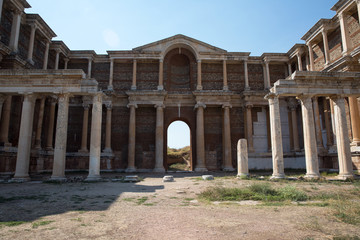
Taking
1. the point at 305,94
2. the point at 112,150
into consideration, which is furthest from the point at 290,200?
the point at 112,150

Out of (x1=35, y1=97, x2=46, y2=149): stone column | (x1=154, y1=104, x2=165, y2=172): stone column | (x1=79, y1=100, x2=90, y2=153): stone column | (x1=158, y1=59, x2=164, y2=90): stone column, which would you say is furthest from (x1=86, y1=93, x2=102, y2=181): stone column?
(x1=158, y1=59, x2=164, y2=90): stone column

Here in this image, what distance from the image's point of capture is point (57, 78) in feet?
50.6

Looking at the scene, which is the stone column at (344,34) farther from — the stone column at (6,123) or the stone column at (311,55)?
the stone column at (6,123)

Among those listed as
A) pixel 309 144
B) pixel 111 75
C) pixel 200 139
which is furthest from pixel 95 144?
pixel 309 144

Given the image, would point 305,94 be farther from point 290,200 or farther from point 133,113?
point 133,113

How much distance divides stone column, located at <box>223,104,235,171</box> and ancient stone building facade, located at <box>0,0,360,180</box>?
10 cm

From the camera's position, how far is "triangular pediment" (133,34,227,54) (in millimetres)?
26078

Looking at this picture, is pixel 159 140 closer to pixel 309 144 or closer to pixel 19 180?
pixel 19 180

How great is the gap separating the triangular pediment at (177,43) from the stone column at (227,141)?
21.6ft

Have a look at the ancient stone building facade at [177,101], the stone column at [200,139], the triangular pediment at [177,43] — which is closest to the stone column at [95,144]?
the ancient stone building facade at [177,101]

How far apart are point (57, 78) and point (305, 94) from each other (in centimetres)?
1551

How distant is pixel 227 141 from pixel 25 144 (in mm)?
16833

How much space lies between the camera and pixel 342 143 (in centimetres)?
1509

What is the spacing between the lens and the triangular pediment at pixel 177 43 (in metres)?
26.1
